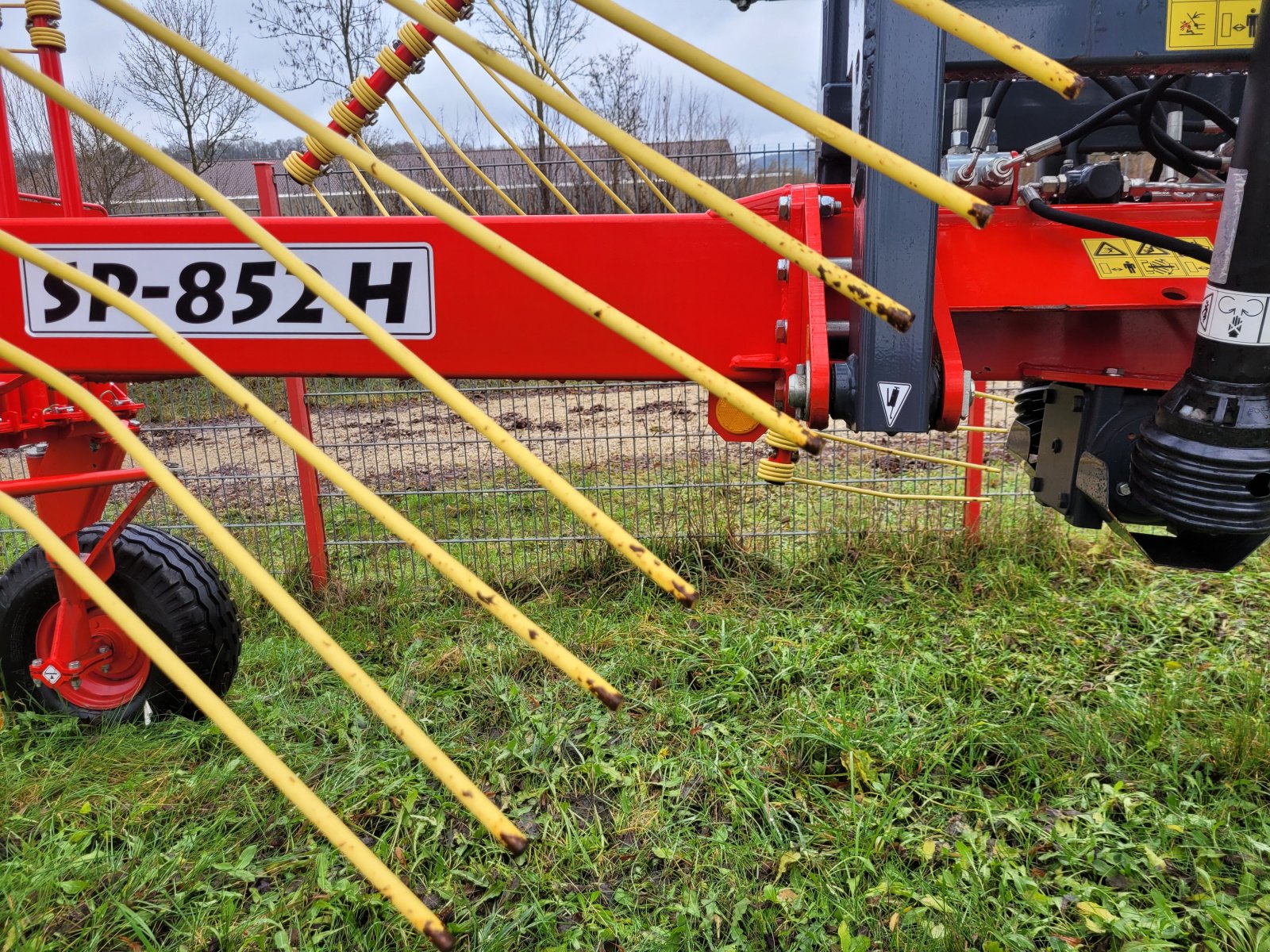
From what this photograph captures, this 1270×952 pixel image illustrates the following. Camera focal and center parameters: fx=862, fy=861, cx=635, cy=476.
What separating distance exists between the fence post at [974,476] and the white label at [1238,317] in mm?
2682

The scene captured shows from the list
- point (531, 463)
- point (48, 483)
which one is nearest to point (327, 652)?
point (531, 463)

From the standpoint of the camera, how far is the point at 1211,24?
1424 millimetres

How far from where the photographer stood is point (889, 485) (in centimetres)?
446

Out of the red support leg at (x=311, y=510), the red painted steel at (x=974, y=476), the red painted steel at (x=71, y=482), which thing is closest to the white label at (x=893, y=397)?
the red painted steel at (x=71, y=482)

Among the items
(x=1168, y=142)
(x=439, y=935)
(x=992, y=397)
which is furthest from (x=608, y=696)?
(x=992, y=397)

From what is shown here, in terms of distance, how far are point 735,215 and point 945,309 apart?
620 mm

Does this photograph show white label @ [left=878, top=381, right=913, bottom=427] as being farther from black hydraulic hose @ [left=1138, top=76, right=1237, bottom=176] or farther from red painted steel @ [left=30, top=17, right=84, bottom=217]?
red painted steel @ [left=30, top=17, right=84, bottom=217]

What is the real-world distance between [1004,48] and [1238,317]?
2.33 ft

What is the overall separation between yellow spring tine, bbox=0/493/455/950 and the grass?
116cm

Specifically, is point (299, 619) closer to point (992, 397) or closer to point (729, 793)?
point (729, 793)

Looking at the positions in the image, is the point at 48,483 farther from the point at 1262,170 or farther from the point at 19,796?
the point at 1262,170

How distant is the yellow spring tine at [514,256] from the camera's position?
1.01m

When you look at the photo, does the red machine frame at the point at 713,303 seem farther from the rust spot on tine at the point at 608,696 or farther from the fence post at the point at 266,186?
the fence post at the point at 266,186

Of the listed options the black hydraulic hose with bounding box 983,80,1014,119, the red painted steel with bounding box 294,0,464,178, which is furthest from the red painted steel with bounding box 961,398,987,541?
the red painted steel with bounding box 294,0,464,178
